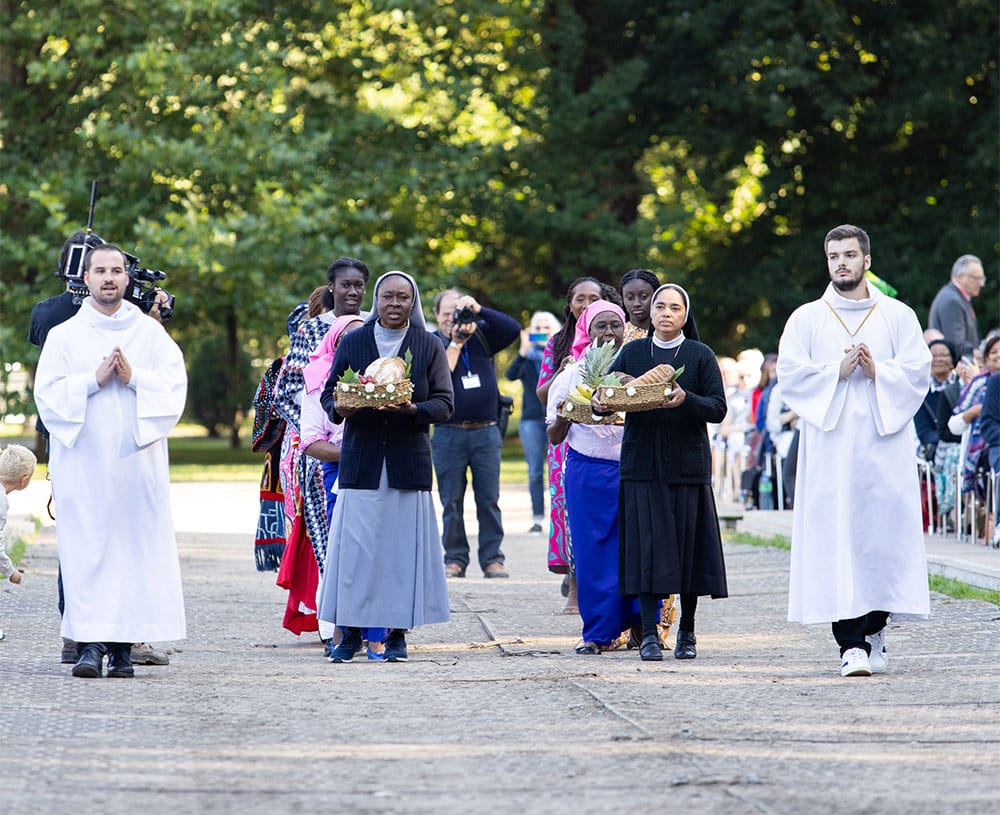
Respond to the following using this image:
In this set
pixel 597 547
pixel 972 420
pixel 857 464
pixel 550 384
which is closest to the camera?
pixel 857 464

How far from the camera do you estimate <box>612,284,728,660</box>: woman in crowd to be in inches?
394

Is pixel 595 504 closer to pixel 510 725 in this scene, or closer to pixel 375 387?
pixel 375 387

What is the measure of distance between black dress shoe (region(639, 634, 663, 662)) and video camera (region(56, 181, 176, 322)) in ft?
9.68

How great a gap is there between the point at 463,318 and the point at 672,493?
437 centimetres

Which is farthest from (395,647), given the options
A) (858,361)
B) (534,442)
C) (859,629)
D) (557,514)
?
(534,442)

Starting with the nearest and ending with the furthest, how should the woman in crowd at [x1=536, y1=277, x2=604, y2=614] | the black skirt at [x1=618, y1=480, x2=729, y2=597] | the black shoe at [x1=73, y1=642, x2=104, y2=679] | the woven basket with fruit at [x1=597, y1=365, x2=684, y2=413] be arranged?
the black shoe at [x1=73, y1=642, x2=104, y2=679], the woven basket with fruit at [x1=597, y1=365, x2=684, y2=413], the black skirt at [x1=618, y1=480, x2=729, y2=597], the woman in crowd at [x1=536, y1=277, x2=604, y2=614]

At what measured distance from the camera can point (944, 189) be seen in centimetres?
3928

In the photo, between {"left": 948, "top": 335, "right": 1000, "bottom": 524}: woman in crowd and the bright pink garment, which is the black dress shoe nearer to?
the bright pink garment

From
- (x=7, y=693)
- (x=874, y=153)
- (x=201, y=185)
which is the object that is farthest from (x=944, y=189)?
(x=7, y=693)

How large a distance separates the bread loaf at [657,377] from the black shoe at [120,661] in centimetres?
279

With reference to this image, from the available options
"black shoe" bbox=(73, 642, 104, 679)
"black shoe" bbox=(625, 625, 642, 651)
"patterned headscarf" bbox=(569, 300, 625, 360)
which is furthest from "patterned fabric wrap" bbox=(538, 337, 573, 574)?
"black shoe" bbox=(73, 642, 104, 679)

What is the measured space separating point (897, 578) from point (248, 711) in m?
3.29

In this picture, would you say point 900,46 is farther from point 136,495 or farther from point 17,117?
point 136,495

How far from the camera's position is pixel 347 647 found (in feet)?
33.4
